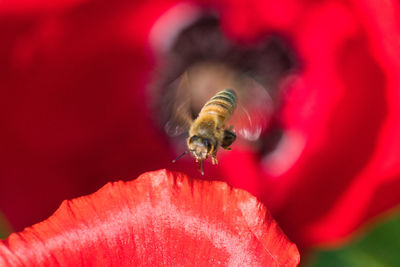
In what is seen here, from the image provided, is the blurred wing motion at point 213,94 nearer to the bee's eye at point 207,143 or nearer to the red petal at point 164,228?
the bee's eye at point 207,143

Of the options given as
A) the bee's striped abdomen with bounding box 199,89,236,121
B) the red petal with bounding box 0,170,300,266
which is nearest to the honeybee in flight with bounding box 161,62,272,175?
the bee's striped abdomen with bounding box 199,89,236,121

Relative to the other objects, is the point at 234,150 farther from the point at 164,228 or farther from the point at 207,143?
the point at 164,228

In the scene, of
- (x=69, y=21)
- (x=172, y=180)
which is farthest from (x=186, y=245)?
(x=69, y=21)

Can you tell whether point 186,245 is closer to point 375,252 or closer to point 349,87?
point 375,252

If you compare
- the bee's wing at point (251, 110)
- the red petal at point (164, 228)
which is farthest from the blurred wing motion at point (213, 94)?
the red petal at point (164, 228)

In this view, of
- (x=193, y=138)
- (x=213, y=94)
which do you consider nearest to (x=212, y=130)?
(x=193, y=138)
